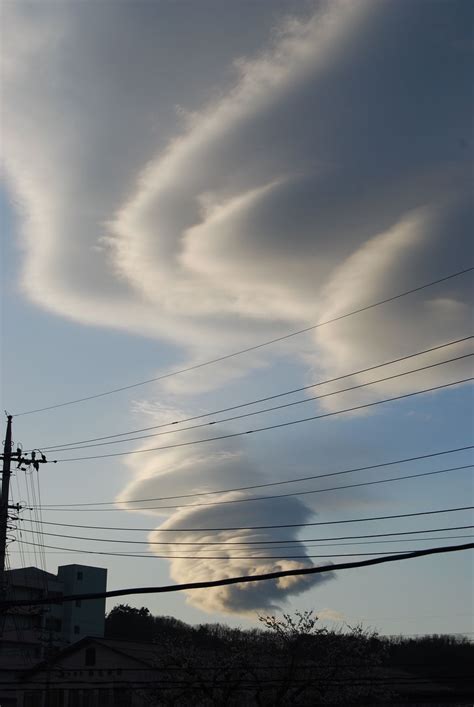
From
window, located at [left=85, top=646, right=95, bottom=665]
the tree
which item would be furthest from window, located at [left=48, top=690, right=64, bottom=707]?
the tree

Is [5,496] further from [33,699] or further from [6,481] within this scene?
[33,699]

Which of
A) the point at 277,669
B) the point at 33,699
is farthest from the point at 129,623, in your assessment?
the point at 277,669

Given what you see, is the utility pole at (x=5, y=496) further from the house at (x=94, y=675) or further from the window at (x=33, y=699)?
the window at (x=33, y=699)

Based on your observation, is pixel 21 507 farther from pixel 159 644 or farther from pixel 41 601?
pixel 41 601

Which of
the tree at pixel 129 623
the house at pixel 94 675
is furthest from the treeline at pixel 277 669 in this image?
the tree at pixel 129 623

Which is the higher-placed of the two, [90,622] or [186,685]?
[90,622]

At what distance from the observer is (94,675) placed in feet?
202

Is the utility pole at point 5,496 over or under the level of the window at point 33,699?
over

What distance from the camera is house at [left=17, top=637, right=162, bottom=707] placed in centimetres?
5978

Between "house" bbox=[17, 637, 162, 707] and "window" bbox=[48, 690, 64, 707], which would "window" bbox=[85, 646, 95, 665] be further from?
"window" bbox=[48, 690, 64, 707]

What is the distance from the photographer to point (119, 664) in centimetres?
6212

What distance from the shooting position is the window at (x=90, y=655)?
6275 centimetres

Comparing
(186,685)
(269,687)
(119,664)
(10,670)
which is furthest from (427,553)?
(10,670)

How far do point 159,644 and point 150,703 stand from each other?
4.56 meters
